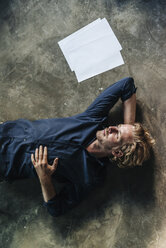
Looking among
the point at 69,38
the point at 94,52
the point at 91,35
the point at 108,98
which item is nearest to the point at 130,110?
the point at 108,98

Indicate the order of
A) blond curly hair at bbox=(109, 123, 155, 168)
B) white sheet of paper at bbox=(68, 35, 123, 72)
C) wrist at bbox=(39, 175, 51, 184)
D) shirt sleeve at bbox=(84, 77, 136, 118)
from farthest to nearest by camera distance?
1. white sheet of paper at bbox=(68, 35, 123, 72)
2. shirt sleeve at bbox=(84, 77, 136, 118)
3. wrist at bbox=(39, 175, 51, 184)
4. blond curly hair at bbox=(109, 123, 155, 168)

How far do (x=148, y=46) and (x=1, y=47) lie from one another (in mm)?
1777

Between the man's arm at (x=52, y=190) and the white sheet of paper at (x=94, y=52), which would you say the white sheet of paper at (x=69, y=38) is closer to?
the white sheet of paper at (x=94, y=52)

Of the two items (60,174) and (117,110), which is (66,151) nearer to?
(60,174)

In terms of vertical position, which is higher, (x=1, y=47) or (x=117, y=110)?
(x=1, y=47)

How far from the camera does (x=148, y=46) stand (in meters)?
2.60

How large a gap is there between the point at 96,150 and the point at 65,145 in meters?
0.31

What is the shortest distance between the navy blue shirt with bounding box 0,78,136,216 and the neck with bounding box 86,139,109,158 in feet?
0.12

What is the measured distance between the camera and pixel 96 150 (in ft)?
7.09

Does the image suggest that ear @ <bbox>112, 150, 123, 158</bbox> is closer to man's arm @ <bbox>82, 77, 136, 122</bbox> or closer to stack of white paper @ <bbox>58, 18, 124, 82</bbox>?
man's arm @ <bbox>82, 77, 136, 122</bbox>

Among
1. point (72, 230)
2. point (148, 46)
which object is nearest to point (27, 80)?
point (148, 46)

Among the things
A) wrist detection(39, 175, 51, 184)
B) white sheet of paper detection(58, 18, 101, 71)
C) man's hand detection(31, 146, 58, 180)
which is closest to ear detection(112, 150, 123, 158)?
man's hand detection(31, 146, 58, 180)

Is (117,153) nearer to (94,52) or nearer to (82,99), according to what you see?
(82,99)

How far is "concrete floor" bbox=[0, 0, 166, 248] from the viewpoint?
242 centimetres
